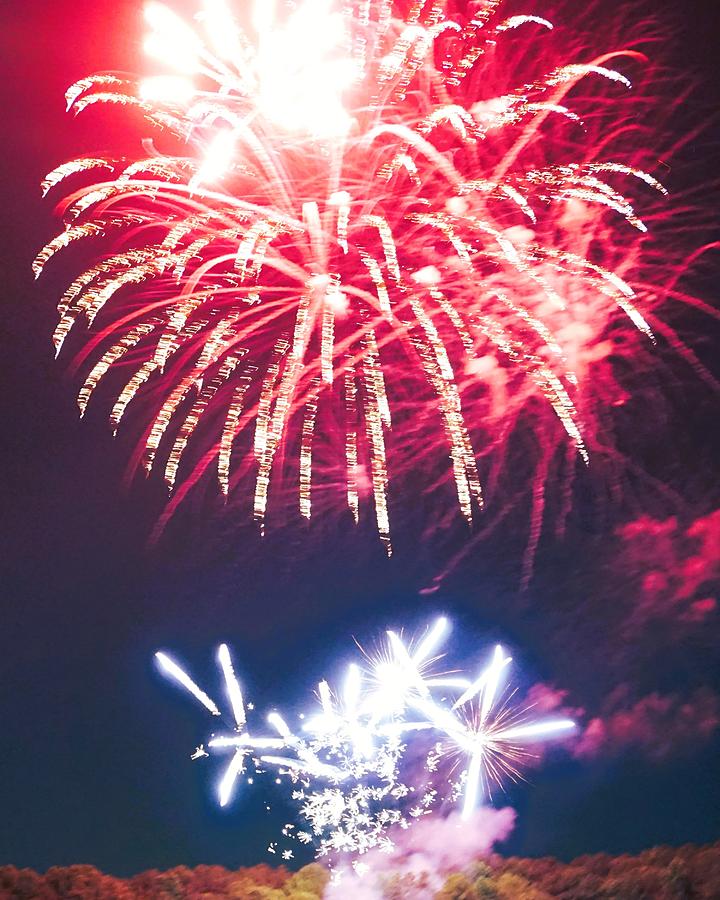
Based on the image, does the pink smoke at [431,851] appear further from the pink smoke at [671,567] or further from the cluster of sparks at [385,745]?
the pink smoke at [671,567]

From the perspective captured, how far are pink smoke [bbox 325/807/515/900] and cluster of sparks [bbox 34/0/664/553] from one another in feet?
12.6

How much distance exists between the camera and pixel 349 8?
525cm

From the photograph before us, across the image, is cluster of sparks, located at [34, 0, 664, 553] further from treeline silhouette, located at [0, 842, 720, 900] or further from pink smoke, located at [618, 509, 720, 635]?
treeline silhouette, located at [0, 842, 720, 900]

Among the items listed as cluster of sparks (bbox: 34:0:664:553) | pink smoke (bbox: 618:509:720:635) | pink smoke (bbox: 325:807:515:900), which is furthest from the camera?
pink smoke (bbox: 325:807:515:900)

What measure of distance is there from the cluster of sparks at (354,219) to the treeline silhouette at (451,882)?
4.54 metres

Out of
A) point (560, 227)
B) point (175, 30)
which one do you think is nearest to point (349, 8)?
point (175, 30)

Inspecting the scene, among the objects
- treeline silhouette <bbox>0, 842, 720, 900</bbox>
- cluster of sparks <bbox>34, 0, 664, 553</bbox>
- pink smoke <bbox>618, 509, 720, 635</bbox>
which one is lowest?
treeline silhouette <bbox>0, 842, 720, 900</bbox>

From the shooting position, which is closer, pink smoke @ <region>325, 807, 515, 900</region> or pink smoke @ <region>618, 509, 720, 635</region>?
pink smoke @ <region>618, 509, 720, 635</region>

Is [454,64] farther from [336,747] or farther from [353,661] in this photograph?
[336,747]

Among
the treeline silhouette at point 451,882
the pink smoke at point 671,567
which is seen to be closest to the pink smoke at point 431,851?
the treeline silhouette at point 451,882

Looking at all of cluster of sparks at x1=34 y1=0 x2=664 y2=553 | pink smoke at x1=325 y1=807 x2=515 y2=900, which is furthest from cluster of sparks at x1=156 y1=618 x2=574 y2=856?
cluster of sparks at x1=34 y1=0 x2=664 y2=553

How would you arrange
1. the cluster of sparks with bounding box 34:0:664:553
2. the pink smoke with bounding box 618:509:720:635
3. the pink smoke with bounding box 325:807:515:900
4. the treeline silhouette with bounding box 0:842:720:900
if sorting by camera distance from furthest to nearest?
the pink smoke with bounding box 325:807:515:900
the pink smoke with bounding box 618:509:720:635
the treeline silhouette with bounding box 0:842:720:900
the cluster of sparks with bounding box 34:0:664:553

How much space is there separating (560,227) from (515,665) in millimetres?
4604

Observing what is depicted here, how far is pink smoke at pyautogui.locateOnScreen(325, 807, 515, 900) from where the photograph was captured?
8.68 meters
